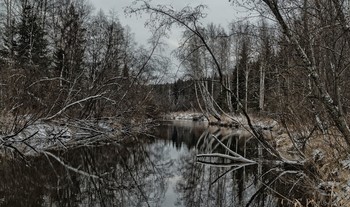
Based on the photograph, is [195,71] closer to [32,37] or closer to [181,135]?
[181,135]

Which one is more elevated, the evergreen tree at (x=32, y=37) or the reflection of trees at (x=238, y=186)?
the evergreen tree at (x=32, y=37)

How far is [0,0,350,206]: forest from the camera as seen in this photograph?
787 centimetres

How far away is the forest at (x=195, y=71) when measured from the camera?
7867 millimetres

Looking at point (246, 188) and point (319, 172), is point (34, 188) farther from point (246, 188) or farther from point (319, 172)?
point (319, 172)

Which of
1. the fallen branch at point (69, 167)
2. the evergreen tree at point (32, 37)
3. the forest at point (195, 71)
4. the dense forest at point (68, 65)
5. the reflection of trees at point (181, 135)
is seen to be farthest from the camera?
the evergreen tree at point (32, 37)

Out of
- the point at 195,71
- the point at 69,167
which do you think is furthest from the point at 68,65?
the point at 69,167

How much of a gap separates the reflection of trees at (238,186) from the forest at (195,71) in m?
0.77

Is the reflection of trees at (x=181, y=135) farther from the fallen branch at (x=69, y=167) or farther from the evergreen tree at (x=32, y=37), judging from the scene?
the evergreen tree at (x=32, y=37)

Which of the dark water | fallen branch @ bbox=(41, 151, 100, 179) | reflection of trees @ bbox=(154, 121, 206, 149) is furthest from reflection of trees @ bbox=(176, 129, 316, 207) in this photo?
reflection of trees @ bbox=(154, 121, 206, 149)

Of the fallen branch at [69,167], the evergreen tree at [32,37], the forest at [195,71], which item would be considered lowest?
the fallen branch at [69,167]

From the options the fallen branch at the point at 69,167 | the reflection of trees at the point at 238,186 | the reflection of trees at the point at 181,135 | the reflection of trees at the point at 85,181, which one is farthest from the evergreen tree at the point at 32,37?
the reflection of trees at the point at 238,186

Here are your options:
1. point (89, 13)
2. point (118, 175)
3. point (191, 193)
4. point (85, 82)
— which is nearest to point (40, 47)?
point (89, 13)

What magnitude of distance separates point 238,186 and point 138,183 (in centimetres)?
249

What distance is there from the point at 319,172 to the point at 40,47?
93.6 feet
